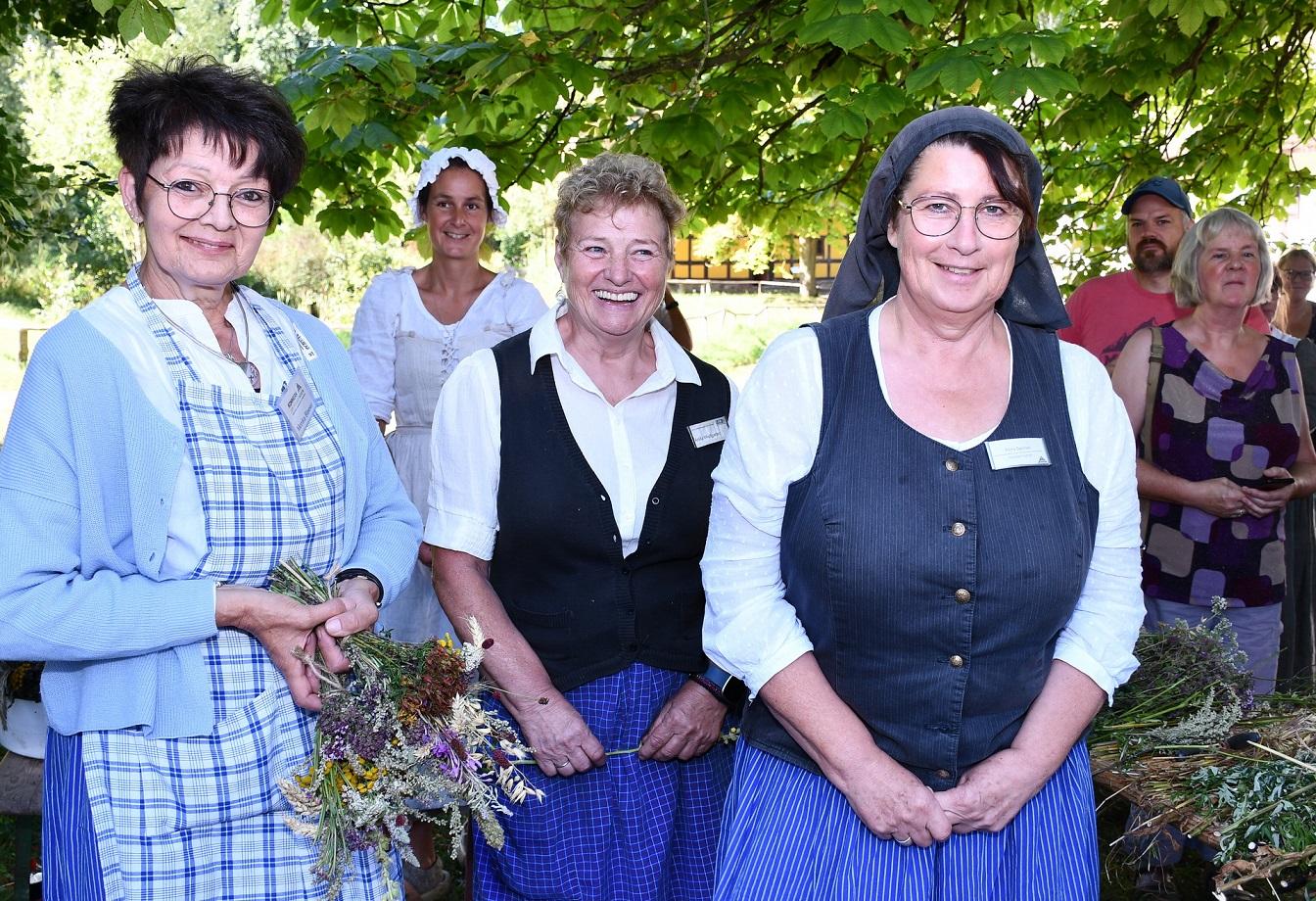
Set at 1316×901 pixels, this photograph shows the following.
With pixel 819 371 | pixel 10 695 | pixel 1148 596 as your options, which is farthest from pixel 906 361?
pixel 1148 596

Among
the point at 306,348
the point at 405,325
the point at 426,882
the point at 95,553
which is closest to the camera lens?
the point at 95,553

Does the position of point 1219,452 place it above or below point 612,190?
below

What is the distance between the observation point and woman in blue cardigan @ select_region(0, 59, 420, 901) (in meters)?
2.01

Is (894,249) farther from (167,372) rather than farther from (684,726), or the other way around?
(167,372)

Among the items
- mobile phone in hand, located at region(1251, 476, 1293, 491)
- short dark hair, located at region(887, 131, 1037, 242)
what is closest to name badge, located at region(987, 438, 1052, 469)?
short dark hair, located at region(887, 131, 1037, 242)

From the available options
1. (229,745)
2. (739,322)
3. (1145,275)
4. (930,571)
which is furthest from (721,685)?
(739,322)

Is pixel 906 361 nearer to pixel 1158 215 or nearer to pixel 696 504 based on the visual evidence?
pixel 696 504

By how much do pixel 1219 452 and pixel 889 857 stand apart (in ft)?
9.10

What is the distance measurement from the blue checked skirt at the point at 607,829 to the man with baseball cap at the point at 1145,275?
3.46 m

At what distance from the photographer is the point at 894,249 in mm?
2379

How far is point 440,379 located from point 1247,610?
3024 mm

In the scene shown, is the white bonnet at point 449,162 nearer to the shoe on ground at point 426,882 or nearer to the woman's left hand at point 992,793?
the shoe on ground at point 426,882

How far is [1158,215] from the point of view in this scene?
5547mm

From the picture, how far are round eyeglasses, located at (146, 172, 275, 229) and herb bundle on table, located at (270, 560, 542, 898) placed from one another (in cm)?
65
